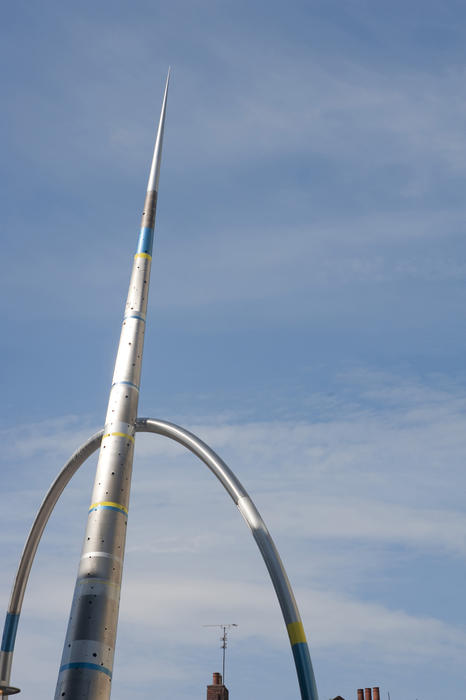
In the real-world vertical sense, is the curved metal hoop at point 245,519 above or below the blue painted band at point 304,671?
above

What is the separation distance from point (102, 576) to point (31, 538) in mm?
16369

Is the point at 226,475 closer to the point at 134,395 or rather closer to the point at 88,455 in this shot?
the point at 134,395

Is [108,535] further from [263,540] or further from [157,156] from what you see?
[157,156]

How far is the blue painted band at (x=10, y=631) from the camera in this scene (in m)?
42.0

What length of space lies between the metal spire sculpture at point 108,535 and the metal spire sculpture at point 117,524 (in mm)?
29

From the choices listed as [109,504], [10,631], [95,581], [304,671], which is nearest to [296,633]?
[304,671]

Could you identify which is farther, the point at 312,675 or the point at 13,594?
the point at 13,594

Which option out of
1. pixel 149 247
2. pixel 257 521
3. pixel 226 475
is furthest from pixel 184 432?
pixel 149 247

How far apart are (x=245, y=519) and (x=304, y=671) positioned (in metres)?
6.23

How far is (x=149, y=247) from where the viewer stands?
3769 centimetres

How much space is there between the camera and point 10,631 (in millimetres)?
42312

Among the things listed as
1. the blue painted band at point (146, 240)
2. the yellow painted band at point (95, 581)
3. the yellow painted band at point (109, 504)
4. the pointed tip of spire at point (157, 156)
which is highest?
the pointed tip of spire at point (157, 156)

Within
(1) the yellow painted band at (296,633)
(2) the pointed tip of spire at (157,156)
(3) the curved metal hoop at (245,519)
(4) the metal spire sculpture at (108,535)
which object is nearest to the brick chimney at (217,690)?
(3) the curved metal hoop at (245,519)

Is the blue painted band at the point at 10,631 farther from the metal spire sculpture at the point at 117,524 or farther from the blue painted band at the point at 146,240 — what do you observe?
the blue painted band at the point at 146,240
